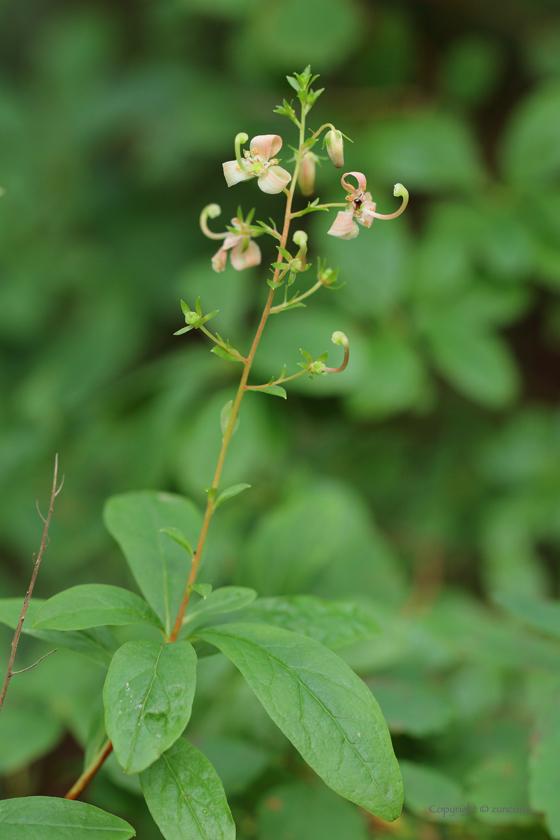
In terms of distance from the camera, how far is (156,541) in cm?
76

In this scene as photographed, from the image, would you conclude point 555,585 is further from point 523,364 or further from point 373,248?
point 373,248

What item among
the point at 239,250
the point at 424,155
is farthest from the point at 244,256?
the point at 424,155

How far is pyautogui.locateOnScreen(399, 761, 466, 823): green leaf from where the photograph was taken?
0.77 meters

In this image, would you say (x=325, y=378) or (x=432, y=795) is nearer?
(x=432, y=795)

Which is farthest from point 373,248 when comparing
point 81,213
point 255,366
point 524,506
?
point 81,213

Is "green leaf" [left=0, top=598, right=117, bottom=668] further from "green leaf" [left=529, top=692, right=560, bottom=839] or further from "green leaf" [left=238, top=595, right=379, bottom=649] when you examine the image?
"green leaf" [left=529, top=692, right=560, bottom=839]

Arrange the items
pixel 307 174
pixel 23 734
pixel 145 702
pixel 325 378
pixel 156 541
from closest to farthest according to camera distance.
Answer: pixel 145 702
pixel 307 174
pixel 156 541
pixel 23 734
pixel 325 378

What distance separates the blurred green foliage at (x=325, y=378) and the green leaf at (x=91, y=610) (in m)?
0.29

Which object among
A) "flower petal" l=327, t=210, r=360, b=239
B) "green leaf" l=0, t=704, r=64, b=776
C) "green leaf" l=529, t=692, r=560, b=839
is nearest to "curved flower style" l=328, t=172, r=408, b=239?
"flower petal" l=327, t=210, r=360, b=239

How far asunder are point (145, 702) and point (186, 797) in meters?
0.11

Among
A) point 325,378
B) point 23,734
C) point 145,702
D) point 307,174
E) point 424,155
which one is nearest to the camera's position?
point 145,702

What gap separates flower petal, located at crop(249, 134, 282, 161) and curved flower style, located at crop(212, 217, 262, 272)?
0.06 metres

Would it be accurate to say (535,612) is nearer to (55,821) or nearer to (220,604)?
(220,604)

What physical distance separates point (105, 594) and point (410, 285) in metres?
1.24
